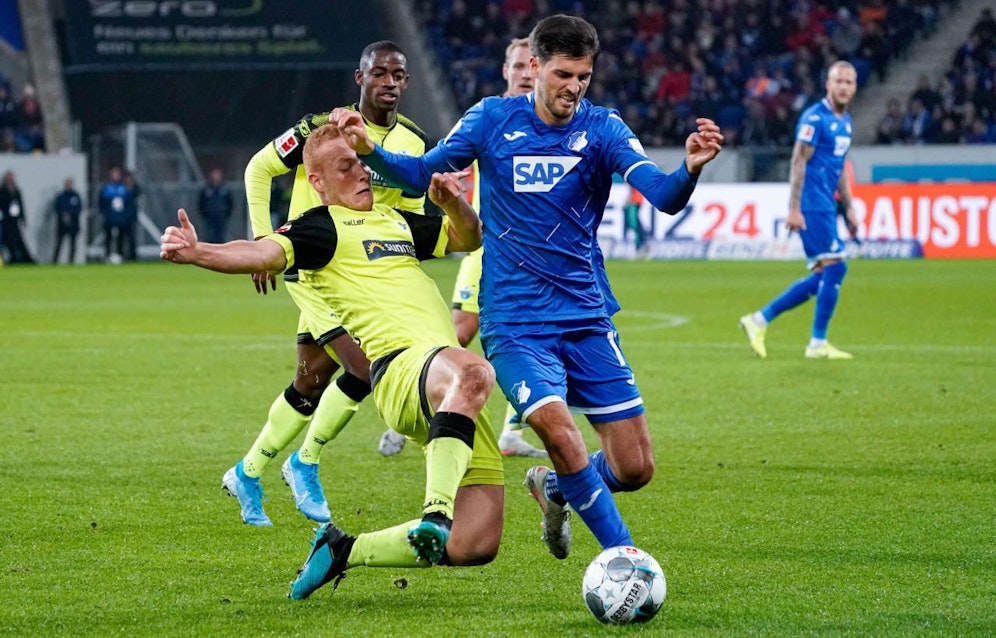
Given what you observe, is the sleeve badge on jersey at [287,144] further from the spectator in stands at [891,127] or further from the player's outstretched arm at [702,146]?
the spectator in stands at [891,127]

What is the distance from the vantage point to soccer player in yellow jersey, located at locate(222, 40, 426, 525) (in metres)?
6.71

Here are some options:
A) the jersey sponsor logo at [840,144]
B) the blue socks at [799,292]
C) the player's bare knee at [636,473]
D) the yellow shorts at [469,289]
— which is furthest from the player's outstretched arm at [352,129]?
the jersey sponsor logo at [840,144]

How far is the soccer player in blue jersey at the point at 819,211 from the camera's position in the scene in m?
13.2

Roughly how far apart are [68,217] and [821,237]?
2000 centimetres

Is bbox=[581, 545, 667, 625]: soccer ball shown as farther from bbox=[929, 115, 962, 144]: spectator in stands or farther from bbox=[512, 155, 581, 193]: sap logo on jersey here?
bbox=[929, 115, 962, 144]: spectator in stands

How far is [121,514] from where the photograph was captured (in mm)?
6703

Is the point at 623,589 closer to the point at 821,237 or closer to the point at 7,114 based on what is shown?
the point at 821,237

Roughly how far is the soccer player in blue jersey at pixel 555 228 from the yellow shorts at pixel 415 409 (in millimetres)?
198

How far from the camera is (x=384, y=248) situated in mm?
5570

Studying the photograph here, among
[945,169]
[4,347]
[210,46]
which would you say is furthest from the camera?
[210,46]

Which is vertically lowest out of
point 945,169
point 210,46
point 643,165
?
point 945,169

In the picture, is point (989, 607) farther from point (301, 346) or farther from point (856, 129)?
point (856, 129)

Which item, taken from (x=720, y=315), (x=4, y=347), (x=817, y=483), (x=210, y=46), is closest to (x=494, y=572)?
(x=817, y=483)

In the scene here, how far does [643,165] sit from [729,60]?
99.7 feet
